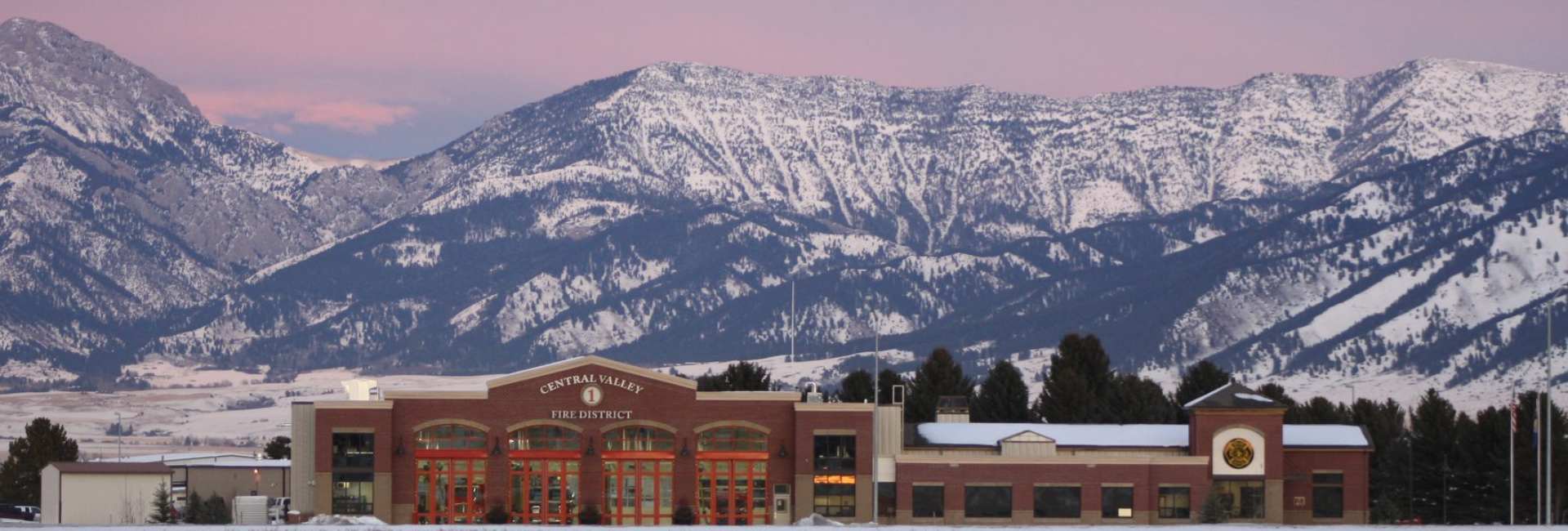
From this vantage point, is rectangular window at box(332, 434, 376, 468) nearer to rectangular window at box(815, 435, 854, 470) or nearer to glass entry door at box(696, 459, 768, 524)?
glass entry door at box(696, 459, 768, 524)

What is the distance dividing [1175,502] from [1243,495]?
416 centimetres

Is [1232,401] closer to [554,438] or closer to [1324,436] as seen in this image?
[1324,436]

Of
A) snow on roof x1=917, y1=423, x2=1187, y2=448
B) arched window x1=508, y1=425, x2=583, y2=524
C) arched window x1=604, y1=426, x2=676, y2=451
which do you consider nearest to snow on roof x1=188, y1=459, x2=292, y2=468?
arched window x1=508, y1=425, x2=583, y2=524

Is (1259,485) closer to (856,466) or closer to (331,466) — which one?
(856,466)

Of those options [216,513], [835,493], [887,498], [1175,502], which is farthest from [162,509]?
[1175,502]

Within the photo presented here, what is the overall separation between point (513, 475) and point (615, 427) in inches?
257

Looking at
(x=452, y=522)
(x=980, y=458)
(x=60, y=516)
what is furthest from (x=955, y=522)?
(x=60, y=516)

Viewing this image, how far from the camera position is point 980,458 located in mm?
143750

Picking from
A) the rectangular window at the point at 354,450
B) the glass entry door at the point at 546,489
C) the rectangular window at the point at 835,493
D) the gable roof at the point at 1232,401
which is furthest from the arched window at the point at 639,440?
the gable roof at the point at 1232,401

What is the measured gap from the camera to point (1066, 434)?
494 feet

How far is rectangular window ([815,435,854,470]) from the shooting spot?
144750 millimetres

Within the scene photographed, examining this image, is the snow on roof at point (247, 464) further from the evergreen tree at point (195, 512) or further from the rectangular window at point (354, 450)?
the evergreen tree at point (195, 512)

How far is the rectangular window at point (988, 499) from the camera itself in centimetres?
14312

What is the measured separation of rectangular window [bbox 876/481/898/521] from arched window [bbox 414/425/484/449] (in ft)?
76.2
